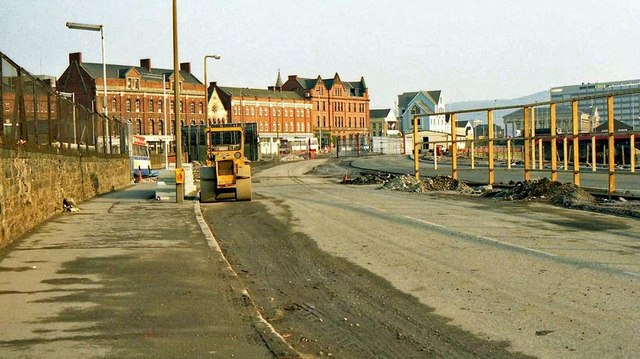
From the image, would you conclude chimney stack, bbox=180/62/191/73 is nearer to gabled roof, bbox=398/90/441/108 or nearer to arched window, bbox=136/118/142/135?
arched window, bbox=136/118/142/135

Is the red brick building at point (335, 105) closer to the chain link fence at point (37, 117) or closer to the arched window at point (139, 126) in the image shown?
the arched window at point (139, 126)

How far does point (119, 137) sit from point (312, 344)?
37296mm

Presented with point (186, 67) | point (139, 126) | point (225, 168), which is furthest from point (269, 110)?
point (225, 168)

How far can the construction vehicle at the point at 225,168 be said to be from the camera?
2955cm

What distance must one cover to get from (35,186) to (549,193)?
54.4ft

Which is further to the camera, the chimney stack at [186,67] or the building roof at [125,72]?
the chimney stack at [186,67]

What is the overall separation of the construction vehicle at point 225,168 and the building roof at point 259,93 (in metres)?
101

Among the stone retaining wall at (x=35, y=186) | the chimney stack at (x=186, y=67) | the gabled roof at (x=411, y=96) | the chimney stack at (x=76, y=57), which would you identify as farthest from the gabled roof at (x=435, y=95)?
the stone retaining wall at (x=35, y=186)

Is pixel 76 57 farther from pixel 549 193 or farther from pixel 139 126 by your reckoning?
pixel 549 193

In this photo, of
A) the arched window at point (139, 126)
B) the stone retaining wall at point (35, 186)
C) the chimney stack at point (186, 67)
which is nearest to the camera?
the stone retaining wall at point (35, 186)

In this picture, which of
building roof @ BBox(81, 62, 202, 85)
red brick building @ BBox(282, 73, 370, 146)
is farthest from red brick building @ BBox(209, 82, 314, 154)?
building roof @ BBox(81, 62, 202, 85)

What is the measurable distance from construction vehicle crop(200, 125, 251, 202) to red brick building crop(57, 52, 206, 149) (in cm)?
7604

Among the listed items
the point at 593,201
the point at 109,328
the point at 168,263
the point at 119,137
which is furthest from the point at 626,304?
the point at 119,137

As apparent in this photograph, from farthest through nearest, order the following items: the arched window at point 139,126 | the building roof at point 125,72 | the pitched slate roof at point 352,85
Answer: the pitched slate roof at point 352,85, the arched window at point 139,126, the building roof at point 125,72
